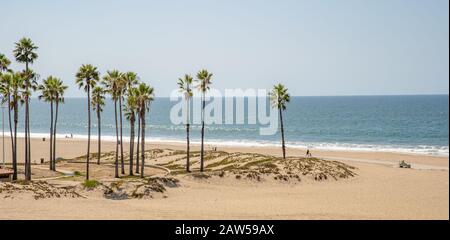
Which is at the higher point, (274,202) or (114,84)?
(114,84)

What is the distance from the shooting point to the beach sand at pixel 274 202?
30.6m

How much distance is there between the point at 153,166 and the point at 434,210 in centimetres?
3562

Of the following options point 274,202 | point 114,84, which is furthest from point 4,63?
point 274,202

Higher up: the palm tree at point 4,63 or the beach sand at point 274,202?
the palm tree at point 4,63

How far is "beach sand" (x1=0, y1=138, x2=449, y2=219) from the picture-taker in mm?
30578

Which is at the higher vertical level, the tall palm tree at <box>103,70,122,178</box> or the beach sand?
the tall palm tree at <box>103,70,122,178</box>

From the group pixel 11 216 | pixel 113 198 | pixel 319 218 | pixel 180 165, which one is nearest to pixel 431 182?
pixel 319 218

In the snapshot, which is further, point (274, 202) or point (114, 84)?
point (114, 84)

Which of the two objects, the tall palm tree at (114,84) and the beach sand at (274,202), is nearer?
the beach sand at (274,202)

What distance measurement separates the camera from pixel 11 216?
27547 millimetres

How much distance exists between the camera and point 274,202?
123 feet

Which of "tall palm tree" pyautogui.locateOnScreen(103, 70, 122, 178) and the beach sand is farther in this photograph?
"tall palm tree" pyautogui.locateOnScreen(103, 70, 122, 178)

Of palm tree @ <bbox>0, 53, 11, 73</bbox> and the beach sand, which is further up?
palm tree @ <bbox>0, 53, 11, 73</bbox>

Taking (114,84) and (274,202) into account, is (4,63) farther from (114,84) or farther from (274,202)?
(274,202)
